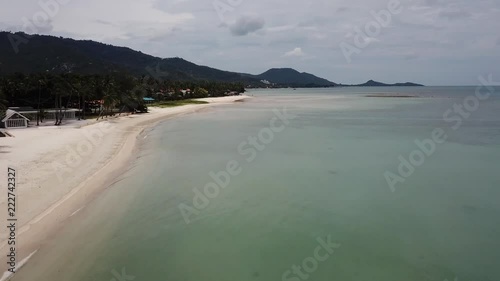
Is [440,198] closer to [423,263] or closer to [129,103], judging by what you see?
[423,263]

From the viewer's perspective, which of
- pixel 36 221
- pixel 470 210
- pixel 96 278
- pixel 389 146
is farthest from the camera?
pixel 389 146

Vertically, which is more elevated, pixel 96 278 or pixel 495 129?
pixel 495 129

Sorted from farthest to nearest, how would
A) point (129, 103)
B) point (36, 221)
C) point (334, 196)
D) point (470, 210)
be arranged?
point (129, 103)
point (334, 196)
point (470, 210)
point (36, 221)

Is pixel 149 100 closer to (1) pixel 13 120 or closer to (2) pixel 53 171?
(1) pixel 13 120

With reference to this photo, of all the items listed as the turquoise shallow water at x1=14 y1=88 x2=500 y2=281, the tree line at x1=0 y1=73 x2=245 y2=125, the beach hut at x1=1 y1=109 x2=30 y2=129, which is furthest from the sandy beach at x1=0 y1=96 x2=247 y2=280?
the tree line at x1=0 y1=73 x2=245 y2=125

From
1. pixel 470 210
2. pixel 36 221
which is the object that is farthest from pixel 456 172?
pixel 36 221

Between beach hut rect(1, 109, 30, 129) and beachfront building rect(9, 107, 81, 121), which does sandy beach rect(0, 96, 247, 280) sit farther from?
beachfront building rect(9, 107, 81, 121)

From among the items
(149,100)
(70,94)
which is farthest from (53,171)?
(149,100)
